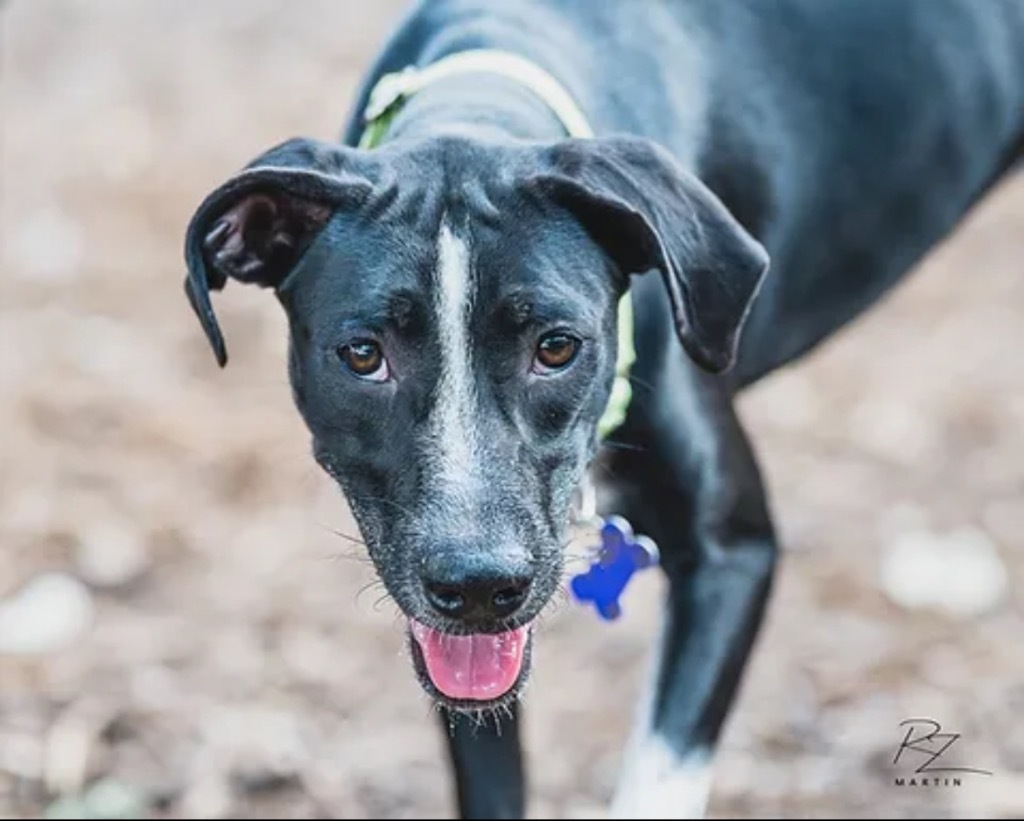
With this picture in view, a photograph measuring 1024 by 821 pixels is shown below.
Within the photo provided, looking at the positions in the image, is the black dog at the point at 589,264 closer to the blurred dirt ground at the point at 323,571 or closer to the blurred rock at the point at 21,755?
the blurred dirt ground at the point at 323,571

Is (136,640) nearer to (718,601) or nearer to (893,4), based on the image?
(718,601)

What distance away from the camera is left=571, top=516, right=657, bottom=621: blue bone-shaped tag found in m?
3.31

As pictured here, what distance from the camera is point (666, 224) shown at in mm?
2889

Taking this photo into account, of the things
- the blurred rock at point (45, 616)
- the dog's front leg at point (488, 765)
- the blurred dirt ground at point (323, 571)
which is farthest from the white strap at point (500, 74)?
the blurred rock at point (45, 616)

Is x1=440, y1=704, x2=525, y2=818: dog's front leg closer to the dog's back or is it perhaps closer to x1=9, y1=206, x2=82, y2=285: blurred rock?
the dog's back

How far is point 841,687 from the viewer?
14.2 feet

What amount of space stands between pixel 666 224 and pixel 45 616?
6.96ft

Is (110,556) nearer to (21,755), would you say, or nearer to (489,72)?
(21,755)

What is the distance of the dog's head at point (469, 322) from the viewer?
278 centimetres

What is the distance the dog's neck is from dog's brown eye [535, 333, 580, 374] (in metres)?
0.39

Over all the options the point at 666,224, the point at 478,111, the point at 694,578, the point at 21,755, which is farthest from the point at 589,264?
the point at 21,755

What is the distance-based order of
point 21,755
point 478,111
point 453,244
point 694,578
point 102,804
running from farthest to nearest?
point 21,755 < point 102,804 < point 694,578 < point 478,111 < point 453,244

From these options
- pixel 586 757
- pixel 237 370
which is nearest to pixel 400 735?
pixel 586 757

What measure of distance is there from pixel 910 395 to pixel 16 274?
250 centimetres
